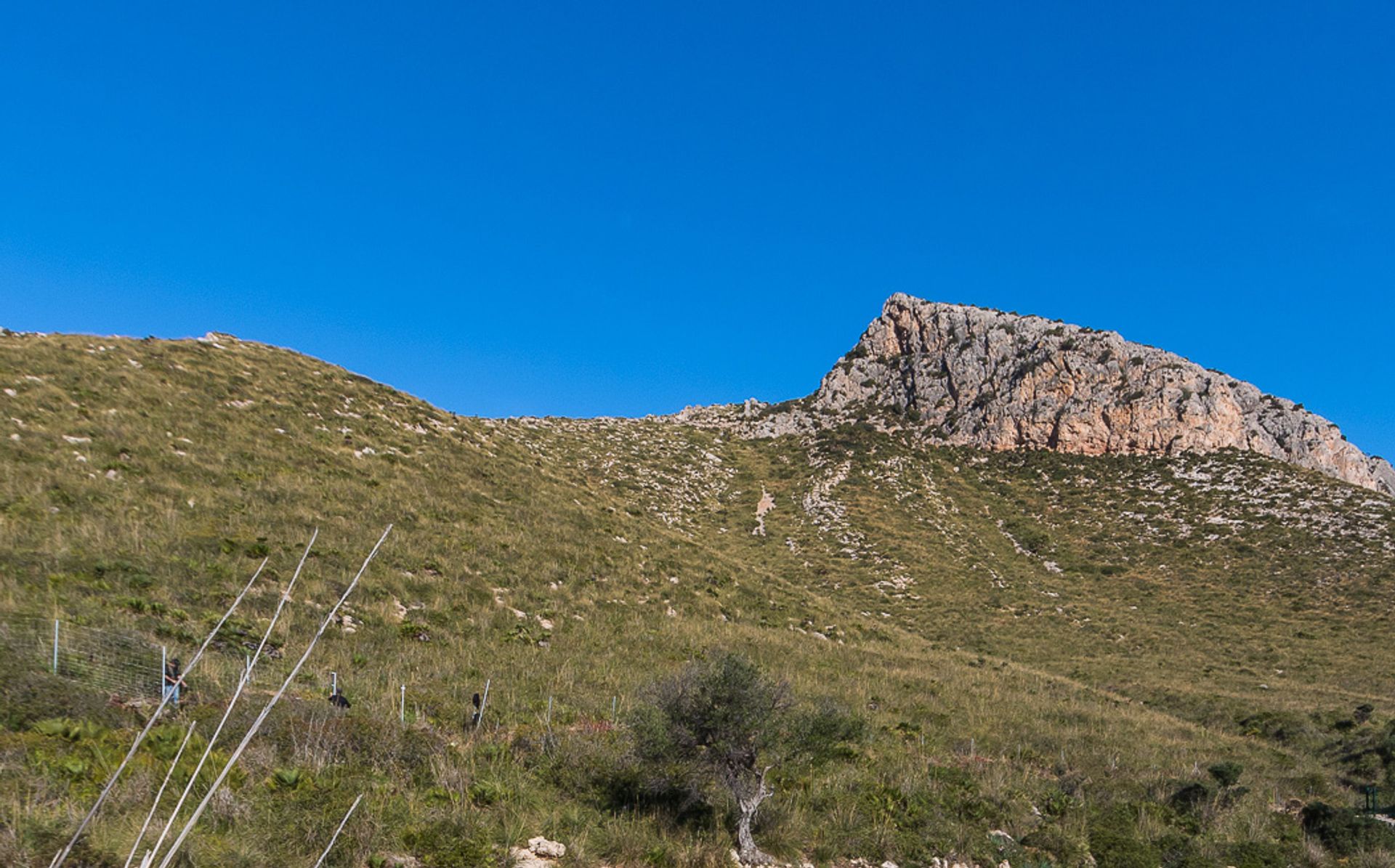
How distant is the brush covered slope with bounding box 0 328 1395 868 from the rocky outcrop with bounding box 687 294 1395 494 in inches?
681

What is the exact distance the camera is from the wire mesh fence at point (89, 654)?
9688 mm

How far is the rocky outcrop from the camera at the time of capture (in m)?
63.4

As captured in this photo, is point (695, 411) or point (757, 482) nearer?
point (757, 482)

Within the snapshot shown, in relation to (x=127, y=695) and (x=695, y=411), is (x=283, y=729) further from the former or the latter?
(x=695, y=411)

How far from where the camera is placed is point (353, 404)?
32.5 meters

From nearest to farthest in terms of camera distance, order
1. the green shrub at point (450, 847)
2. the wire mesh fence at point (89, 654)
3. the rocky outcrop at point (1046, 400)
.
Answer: the green shrub at point (450, 847) → the wire mesh fence at point (89, 654) → the rocky outcrop at point (1046, 400)

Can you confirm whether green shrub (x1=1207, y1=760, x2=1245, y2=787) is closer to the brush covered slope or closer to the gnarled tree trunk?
the brush covered slope

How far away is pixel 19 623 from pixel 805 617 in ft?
75.6

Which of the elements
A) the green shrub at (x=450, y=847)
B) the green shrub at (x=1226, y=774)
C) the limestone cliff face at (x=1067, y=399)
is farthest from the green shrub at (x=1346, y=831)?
the limestone cliff face at (x=1067, y=399)

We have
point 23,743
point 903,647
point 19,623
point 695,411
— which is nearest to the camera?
point 23,743

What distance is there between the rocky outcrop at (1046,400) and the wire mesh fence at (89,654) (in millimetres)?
67921

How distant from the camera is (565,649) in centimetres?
1827

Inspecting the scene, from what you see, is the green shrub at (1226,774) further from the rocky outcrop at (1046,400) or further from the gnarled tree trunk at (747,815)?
the rocky outcrop at (1046,400)

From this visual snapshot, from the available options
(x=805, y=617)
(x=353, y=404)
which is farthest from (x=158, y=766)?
(x=353, y=404)
